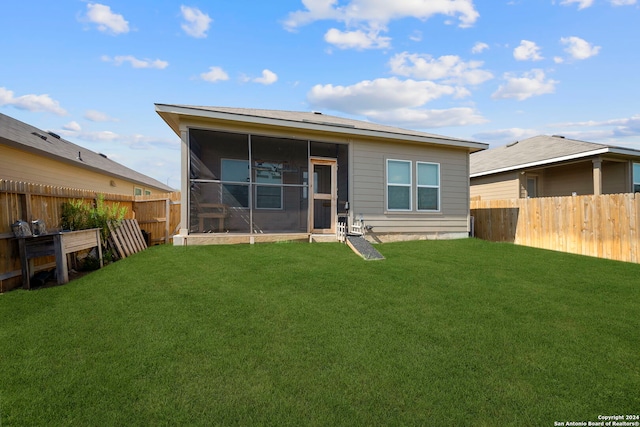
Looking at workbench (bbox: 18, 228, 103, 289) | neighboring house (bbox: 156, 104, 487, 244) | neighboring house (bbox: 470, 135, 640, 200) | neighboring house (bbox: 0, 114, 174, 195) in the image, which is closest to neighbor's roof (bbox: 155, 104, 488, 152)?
neighboring house (bbox: 156, 104, 487, 244)

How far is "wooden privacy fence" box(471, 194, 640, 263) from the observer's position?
25.3 ft

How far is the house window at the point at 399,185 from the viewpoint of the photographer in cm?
977

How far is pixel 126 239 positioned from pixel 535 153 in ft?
53.7

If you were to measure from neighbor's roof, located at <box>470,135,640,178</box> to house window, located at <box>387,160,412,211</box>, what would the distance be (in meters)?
7.12

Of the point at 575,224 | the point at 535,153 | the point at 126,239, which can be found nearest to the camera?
the point at 126,239

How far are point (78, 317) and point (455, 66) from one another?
510 inches

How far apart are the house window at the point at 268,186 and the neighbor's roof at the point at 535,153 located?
36.1 feet

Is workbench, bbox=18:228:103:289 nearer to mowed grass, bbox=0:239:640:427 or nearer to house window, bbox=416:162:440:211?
mowed grass, bbox=0:239:640:427

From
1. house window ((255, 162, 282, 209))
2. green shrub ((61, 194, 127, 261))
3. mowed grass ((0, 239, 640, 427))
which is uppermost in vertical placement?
house window ((255, 162, 282, 209))

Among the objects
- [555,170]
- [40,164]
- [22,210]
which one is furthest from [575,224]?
[40,164]

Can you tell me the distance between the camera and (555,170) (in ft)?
48.0

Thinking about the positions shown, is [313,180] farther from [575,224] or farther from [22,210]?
[575,224]

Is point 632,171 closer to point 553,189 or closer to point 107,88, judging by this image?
point 553,189

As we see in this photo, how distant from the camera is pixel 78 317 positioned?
3717mm
